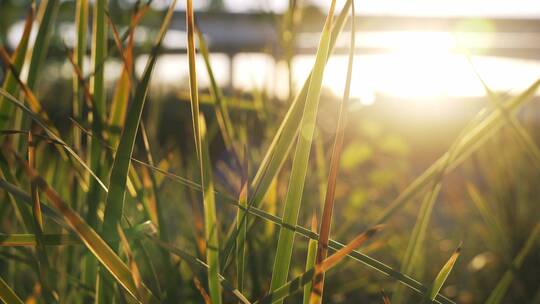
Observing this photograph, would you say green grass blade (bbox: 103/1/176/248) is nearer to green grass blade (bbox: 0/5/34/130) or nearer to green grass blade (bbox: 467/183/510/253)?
green grass blade (bbox: 0/5/34/130)

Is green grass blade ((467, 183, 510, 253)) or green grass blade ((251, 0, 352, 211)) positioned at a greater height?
green grass blade ((251, 0, 352, 211))

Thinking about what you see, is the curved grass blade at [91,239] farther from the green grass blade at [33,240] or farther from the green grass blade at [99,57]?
the green grass blade at [99,57]

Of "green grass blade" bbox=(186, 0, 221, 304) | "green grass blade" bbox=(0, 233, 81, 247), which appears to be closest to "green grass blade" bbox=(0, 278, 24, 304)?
"green grass blade" bbox=(0, 233, 81, 247)

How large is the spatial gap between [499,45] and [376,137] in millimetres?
3670

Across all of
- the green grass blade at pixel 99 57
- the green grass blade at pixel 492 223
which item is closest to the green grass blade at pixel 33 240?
the green grass blade at pixel 99 57

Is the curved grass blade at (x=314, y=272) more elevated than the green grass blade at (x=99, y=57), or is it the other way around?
the green grass blade at (x=99, y=57)

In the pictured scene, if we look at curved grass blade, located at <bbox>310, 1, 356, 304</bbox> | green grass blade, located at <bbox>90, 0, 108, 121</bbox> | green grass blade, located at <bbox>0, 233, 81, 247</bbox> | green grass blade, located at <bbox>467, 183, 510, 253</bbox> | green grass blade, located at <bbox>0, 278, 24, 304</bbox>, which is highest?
green grass blade, located at <bbox>90, 0, 108, 121</bbox>

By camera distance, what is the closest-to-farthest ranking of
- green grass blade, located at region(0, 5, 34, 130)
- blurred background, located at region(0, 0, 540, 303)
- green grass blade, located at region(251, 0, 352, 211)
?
green grass blade, located at region(251, 0, 352, 211)
green grass blade, located at region(0, 5, 34, 130)
blurred background, located at region(0, 0, 540, 303)

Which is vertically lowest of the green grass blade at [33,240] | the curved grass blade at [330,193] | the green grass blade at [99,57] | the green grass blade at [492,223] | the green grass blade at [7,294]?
the green grass blade at [492,223]

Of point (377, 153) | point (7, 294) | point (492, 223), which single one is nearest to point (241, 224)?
point (7, 294)

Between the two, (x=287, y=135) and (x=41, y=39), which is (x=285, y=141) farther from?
(x=41, y=39)

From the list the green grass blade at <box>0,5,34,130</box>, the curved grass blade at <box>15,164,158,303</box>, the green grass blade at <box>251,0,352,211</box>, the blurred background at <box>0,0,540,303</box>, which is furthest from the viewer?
the blurred background at <box>0,0,540,303</box>

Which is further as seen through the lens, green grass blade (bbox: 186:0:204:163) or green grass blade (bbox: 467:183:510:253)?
green grass blade (bbox: 467:183:510:253)

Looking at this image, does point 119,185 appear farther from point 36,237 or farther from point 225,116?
point 225,116
